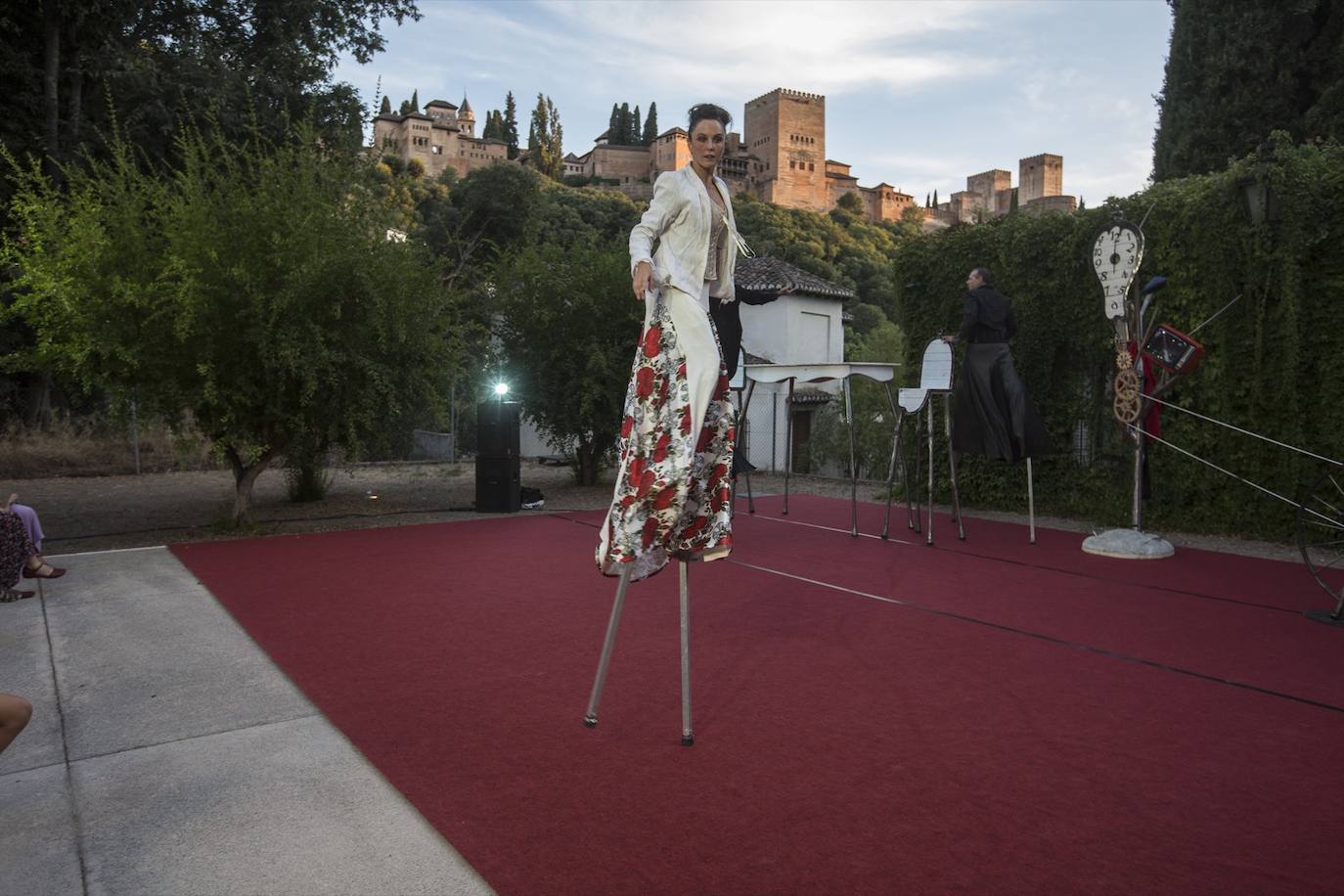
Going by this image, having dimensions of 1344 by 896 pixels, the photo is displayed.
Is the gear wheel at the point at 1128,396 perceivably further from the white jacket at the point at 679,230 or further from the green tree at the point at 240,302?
the green tree at the point at 240,302

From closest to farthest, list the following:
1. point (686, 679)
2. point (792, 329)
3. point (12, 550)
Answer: point (686, 679), point (12, 550), point (792, 329)

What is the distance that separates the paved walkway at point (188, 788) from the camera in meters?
2.06

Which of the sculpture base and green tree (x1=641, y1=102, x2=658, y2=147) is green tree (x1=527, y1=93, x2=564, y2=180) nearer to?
green tree (x1=641, y1=102, x2=658, y2=147)

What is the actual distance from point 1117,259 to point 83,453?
15.4 m

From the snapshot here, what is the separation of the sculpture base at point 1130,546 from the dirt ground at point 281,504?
872 mm

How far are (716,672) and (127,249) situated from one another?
6364 mm

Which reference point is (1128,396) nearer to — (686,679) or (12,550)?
(686,679)

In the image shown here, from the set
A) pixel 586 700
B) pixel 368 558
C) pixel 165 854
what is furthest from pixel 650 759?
pixel 368 558

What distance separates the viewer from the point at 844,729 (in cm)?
302

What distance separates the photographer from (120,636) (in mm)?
4262

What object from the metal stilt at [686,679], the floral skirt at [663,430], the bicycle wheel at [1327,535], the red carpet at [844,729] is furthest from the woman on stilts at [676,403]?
the bicycle wheel at [1327,535]

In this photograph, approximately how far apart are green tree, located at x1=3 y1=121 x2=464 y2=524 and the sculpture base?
20.2 ft

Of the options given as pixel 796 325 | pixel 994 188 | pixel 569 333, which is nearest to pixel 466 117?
pixel 994 188

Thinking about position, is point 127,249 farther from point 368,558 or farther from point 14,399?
point 14,399
